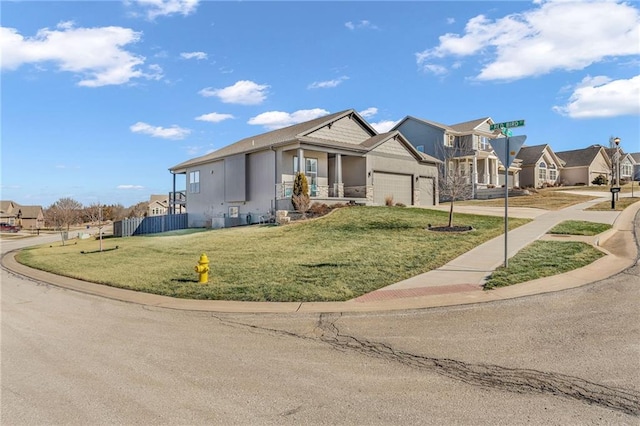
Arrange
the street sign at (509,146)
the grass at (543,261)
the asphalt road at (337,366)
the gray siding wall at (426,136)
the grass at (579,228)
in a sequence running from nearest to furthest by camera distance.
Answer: the asphalt road at (337,366)
the grass at (543,261)
the street sign at (509,146)
the grass at (579,228)
the gray siding wall at (426,136)

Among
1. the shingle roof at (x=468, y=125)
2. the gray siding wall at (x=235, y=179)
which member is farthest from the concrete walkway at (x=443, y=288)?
the shingle roof at (x=468, y=125)

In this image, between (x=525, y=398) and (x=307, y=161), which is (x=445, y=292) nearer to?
(x=525, y=398)

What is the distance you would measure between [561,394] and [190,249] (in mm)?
14384

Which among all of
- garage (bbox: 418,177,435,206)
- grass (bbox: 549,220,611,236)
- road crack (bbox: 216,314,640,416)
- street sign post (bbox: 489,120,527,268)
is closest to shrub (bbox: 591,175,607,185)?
garage (bbox: 418,177,435,206)

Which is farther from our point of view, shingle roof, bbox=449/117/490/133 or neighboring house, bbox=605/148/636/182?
neighboring house, bbox=605/148/636/182

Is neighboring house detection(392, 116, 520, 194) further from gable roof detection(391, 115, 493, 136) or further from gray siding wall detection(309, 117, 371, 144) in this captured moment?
gray siding wall detection(309, 117, 371, 144)

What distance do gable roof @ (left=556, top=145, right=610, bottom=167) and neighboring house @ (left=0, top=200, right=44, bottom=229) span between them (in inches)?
4175

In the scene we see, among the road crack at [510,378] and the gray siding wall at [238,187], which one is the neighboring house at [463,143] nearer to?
the gray siding wall at [238,187]

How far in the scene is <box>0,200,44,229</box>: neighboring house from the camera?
9300 centimetres

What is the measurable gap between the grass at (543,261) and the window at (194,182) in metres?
26.5

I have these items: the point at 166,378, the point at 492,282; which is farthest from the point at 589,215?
the point at 166,378

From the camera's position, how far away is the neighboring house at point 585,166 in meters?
53.6

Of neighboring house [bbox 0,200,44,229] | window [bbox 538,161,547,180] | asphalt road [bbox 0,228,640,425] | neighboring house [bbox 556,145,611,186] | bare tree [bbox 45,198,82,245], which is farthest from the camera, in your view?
neighboring house [bbox 0,200,44,229]

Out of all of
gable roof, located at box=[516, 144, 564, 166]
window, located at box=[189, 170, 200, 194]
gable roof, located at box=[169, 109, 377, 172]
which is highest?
gable roof, located at box=[516, 144, 564, 166]
